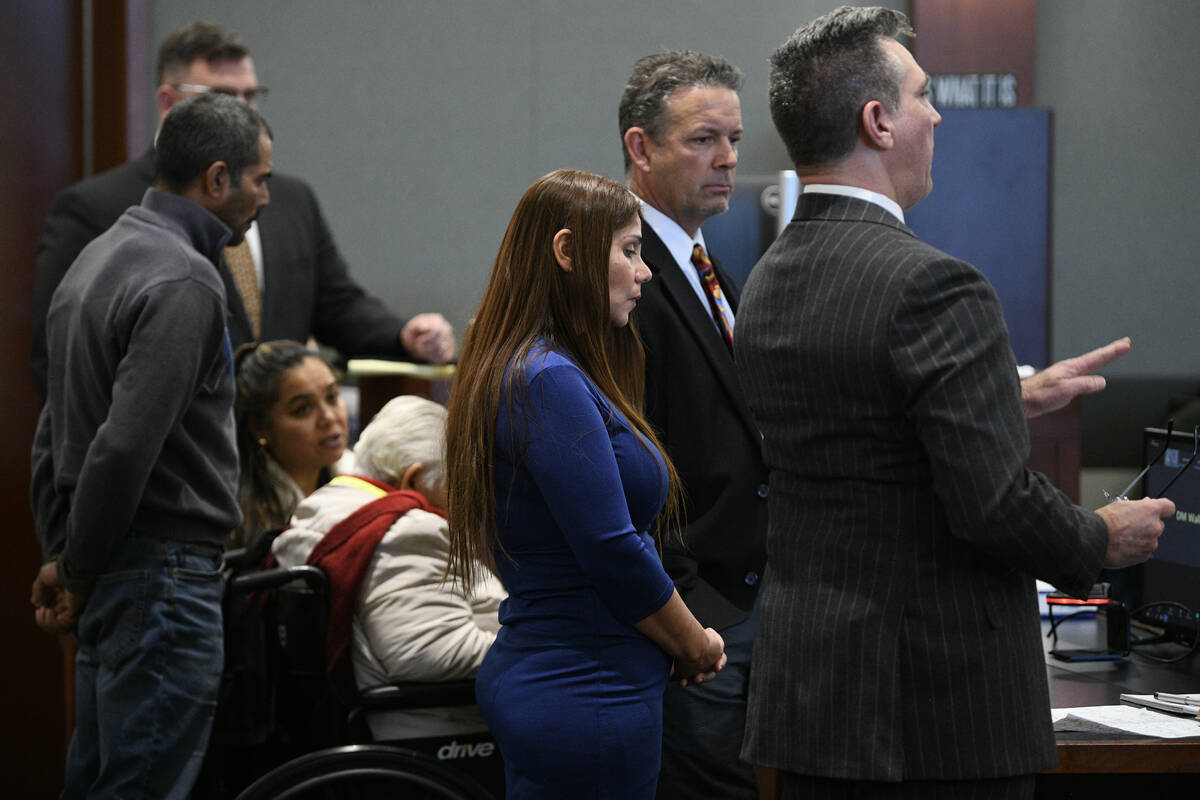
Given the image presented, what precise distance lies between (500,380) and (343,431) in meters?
1.37

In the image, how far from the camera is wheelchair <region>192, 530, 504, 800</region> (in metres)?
2.09

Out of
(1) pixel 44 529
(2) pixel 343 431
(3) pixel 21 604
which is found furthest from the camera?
(3) pixel 21 604

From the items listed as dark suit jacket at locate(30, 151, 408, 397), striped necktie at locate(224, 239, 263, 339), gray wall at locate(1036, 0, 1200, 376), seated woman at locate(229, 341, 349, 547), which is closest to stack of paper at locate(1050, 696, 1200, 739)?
seated woman at locate(229, 341, 349, 547)

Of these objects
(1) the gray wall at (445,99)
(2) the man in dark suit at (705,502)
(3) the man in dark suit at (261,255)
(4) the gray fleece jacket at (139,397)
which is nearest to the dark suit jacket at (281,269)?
(3) the man in dark suit at (261,255)

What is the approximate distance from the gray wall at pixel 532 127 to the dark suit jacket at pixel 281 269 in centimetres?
165

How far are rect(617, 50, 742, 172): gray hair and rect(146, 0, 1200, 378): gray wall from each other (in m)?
2.67

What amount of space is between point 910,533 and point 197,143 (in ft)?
4.77

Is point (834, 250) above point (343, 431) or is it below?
above

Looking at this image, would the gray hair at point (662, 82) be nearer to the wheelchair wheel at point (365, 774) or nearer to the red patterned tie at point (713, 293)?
the red patterned tie at point (713, 293)

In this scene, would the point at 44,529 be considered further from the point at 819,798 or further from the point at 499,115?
the point at 499,115

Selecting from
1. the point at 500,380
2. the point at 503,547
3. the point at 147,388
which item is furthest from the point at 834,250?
the point at 147,388

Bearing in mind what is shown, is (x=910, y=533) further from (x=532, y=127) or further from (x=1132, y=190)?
(x=1132, y=190)

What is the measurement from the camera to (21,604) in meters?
3.44

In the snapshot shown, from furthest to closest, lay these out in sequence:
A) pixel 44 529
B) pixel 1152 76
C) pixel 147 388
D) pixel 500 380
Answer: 1. pixel 1152 76
2. pixel 44 529
3. pixel 147 388
4. pixel 500 380
